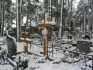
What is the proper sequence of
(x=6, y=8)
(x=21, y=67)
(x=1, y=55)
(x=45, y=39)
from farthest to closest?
(x=6, y=8)
(x=45, y=39)
(x=1, y=55)
(x=21, y=67)

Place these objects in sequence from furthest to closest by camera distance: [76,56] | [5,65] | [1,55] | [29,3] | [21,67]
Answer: [29,3] → [76,56] → [1,55] → [5,65] → [21,67]

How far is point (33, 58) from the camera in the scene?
554 inches

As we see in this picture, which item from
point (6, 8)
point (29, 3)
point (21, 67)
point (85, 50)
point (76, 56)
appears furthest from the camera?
point (29, 3)

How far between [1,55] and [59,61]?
3.37 metres

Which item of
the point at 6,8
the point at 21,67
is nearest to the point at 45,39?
the point at 21,67

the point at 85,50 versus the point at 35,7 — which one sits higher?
the point at 35,7

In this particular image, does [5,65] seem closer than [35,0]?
Yes

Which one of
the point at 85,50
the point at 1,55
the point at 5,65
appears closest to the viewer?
the point at 5,65

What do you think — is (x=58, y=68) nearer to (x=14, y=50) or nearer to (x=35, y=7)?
(x=14, y=50)

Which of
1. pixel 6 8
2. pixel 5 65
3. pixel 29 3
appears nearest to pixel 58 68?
pixel 5 65

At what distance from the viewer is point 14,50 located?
13.9m

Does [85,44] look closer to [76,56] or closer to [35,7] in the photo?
[76,56]

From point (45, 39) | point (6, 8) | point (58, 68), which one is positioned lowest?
point (58, 68)

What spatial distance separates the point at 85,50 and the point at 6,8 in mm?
25524
